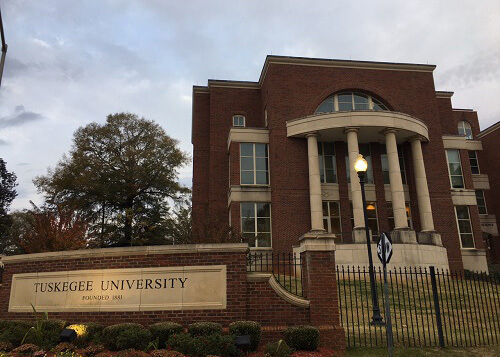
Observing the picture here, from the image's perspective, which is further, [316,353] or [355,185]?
[355,185]

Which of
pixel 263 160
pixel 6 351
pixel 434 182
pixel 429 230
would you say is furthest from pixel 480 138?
pixel 6 351

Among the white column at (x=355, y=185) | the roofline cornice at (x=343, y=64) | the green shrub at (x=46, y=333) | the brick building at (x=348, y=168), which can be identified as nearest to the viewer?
the green shrub at (x=46, y=333)

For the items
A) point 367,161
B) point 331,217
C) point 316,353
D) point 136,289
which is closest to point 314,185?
point 331,217

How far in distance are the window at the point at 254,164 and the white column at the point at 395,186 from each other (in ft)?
28.1

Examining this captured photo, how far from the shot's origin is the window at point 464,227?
29.5 m

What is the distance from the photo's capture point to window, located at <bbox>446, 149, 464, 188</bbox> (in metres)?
30.8

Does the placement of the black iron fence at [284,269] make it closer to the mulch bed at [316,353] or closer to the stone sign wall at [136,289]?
the stone sign wall at [136,289]

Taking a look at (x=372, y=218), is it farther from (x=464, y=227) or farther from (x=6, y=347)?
(x=6, y=347)

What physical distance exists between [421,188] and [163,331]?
23520 mm

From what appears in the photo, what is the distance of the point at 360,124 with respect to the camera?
26.4 m

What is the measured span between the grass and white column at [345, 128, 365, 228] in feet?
49.5

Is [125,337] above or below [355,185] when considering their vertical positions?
below

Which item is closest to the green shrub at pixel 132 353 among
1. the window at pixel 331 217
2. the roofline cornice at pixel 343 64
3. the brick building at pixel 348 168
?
the brick building at pixel 348 168

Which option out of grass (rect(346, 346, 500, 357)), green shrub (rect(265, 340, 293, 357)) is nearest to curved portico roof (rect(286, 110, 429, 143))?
grass (rect(346, 346, 500, 357))
